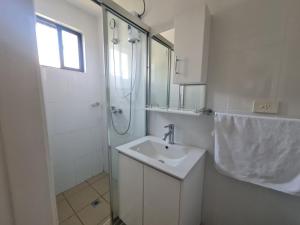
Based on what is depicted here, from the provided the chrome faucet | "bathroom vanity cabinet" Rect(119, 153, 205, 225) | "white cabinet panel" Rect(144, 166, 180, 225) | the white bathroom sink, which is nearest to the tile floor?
"bathroom vanity cabinet" Rect(119, 153, 205, 225)

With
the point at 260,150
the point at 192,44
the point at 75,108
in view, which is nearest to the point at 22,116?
the point at 192,44

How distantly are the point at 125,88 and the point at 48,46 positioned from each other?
1086 millimetres

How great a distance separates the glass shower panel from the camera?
1.47m

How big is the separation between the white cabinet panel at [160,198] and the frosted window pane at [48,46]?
1.73 metres

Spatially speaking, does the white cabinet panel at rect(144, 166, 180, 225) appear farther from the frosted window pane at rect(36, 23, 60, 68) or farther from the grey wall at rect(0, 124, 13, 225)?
the frosted window pane at rect(36, 23, 60, 68)

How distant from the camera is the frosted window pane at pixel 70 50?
188 centimetres

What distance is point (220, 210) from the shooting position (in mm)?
Answer: 1268

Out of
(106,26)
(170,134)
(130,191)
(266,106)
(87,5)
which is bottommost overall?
(130,191)

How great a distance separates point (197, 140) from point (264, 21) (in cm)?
104

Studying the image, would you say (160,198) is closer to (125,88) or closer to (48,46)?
(125,88)

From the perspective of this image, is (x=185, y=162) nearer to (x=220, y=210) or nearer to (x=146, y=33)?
(x=220, y=210)

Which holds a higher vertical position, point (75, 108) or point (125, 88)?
point (125, 88)

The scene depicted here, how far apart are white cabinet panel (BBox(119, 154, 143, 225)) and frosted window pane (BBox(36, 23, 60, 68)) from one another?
1475mm

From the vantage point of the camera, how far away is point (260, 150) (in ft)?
3.21
